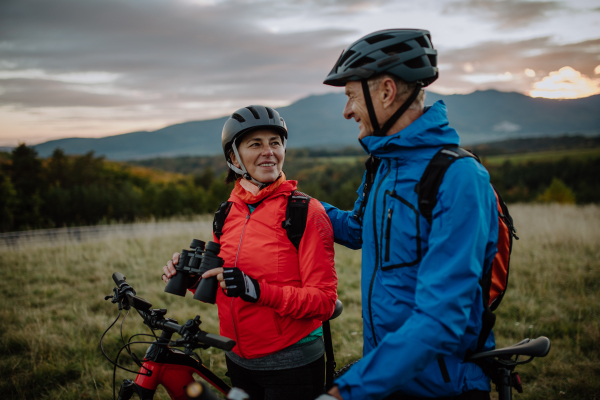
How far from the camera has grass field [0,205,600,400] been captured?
169 inches

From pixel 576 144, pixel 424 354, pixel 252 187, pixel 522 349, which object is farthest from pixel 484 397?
pixel 576 144

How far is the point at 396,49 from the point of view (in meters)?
1.84

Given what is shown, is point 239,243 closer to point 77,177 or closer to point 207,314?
point 207,314

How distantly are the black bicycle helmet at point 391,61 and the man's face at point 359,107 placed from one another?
31mm

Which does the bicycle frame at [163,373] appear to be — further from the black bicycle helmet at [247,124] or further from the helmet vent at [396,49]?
the helmet vent at [396,49]

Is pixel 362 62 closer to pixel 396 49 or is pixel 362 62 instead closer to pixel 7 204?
pixel 396 49

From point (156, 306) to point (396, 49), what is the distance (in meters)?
6.80

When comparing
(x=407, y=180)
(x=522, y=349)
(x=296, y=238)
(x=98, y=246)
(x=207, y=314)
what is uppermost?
(x=407, y=180)

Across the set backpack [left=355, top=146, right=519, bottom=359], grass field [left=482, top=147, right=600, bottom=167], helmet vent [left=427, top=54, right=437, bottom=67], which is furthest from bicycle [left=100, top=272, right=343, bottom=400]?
grass field [left=482, top=147, right=600, bottom=167]

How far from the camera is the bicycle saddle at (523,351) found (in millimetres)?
1667

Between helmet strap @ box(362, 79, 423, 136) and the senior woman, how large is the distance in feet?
2.71

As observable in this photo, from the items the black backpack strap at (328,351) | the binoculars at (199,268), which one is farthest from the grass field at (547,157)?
the binoculars at (199,268)

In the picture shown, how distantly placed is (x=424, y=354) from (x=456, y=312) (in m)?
0.21

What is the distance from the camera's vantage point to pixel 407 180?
1.64 m
